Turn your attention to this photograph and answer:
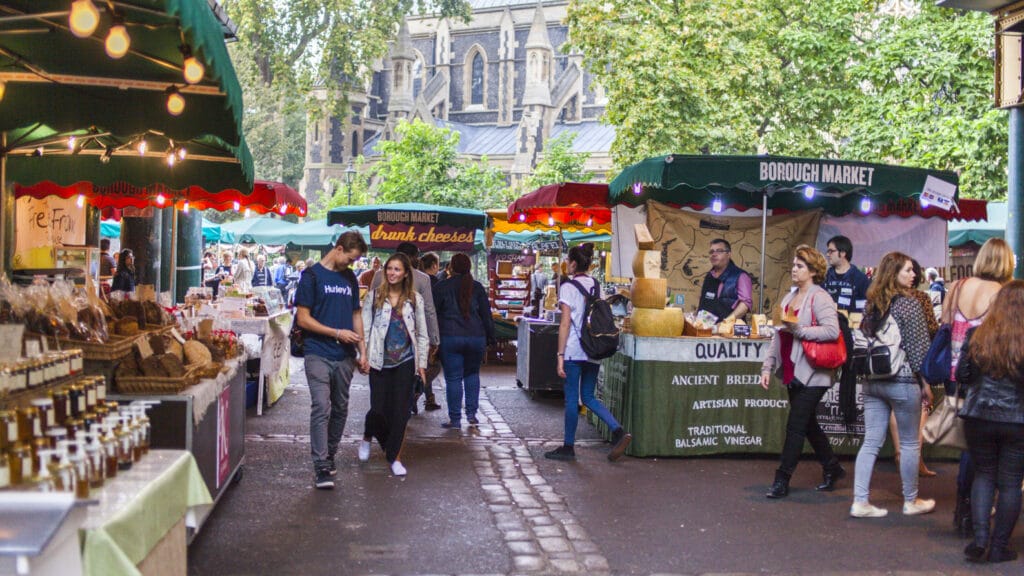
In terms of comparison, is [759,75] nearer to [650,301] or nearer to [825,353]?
[650,301]

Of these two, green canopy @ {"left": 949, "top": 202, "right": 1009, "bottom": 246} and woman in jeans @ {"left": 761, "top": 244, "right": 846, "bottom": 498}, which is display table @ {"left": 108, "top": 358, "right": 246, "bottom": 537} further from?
green canopy @ {"left": 949, "top": 202, "right": 1009, "bottom": 246}

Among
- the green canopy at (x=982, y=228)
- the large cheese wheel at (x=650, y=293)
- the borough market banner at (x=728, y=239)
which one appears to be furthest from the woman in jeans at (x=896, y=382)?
the green canopy at (x=982, y=228)

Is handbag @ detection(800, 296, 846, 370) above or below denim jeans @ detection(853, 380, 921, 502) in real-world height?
above

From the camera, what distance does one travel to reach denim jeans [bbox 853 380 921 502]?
7234 millimetres

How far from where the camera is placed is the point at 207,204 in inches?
580

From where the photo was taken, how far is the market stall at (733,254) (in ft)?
31.5

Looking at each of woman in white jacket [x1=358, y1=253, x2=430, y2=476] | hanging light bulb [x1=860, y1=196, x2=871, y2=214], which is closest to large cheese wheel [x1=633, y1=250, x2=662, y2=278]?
woman in white jacket [x1=358, y1=253, x2=430, y2=476]

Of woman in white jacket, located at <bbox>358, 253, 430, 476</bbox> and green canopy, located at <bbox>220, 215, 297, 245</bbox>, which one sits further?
green canopy, located at <bbox>220, 215, 297, 245</bbox>

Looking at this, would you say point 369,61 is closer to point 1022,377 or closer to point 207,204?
point 207,204

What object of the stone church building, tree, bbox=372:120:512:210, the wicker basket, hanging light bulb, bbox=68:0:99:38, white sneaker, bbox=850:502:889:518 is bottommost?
white sneaker, bbox=850:502:889:518

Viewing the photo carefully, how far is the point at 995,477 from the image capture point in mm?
6398

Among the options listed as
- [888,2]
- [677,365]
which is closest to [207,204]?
[677,365]

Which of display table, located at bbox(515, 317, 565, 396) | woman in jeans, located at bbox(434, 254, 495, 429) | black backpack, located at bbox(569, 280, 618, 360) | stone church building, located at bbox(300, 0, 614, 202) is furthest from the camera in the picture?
stone church building, located at bbox(300, 0, 614, 202)

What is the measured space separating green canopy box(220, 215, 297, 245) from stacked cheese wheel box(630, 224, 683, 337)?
1997 cm
